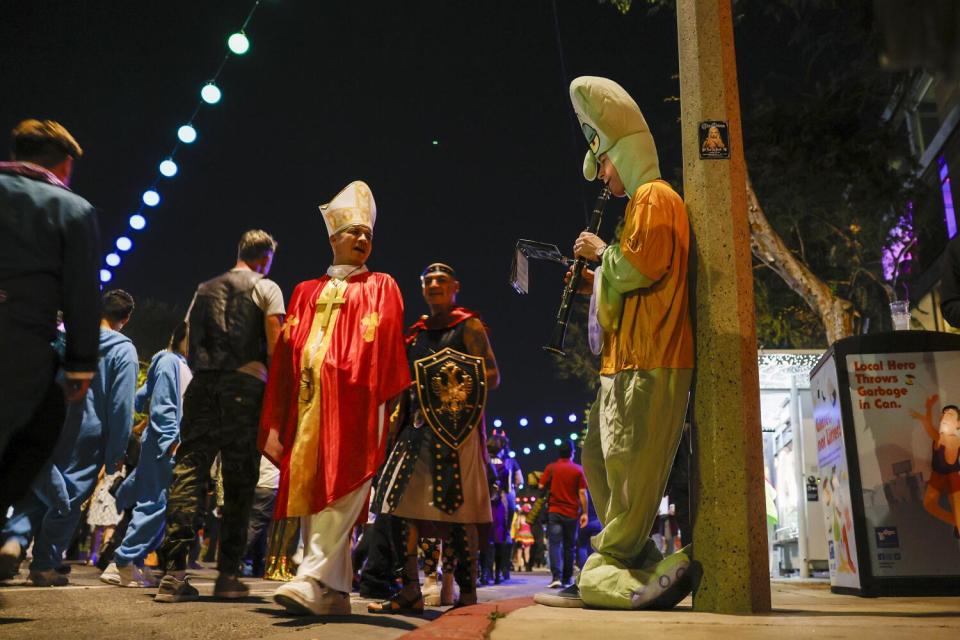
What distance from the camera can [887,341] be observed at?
6.31m

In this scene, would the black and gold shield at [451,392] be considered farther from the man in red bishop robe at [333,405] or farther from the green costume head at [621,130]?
the green costume head at [621,130]

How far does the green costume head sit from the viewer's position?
174 inches

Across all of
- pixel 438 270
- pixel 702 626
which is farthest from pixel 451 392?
pixel 702 626

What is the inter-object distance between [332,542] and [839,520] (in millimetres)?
4567

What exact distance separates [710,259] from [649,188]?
0.46 meters

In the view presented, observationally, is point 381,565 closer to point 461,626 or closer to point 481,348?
point 481,348

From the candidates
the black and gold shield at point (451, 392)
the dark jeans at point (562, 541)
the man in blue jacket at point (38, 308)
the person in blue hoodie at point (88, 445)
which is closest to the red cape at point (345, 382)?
the black and gold shield at point (451, 392)

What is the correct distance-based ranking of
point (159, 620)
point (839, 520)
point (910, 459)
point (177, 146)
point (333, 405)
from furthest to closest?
point (177, 146), point (839, 520), point (910, 459), point (333, 405), point (159, 620)

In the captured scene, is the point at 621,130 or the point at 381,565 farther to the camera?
the point at 381,565

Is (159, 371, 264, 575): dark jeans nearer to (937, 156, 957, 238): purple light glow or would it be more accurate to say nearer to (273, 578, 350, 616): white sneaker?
(273, 578, 350, 616): white sneaker

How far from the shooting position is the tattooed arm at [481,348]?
554 centimetres

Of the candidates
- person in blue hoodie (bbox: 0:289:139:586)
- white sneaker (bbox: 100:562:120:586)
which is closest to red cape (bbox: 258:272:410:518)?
person in blue hoodie (bbox: 0:289:139:586)

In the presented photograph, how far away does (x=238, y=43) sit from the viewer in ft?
29.5

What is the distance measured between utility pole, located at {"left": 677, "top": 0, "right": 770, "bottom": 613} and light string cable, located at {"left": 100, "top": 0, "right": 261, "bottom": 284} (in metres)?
5.85
